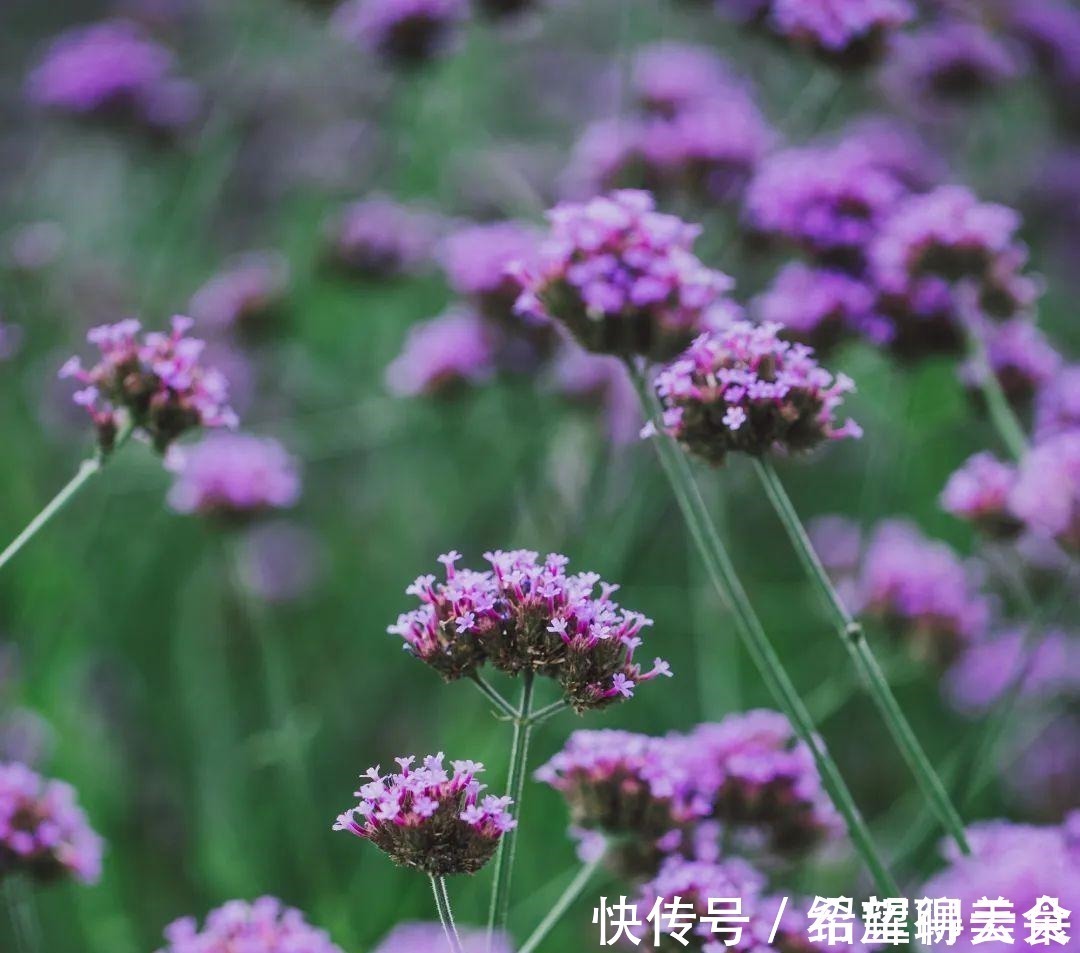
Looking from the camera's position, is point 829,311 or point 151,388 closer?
point 151,388

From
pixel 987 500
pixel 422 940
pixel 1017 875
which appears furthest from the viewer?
pixel 987 500

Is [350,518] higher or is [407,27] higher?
[407,27]

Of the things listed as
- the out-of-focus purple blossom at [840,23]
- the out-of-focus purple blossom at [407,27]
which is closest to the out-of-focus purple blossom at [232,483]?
the out-of-focus purple blossom at [407,27]

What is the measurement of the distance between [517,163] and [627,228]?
9.61 ft

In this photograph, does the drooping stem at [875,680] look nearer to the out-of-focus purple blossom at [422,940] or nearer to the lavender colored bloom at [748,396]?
the lavender colored bloom at [748,396]

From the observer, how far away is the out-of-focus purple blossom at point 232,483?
2.11m

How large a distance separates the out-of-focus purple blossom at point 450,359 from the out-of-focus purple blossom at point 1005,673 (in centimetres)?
101

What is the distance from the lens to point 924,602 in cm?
213

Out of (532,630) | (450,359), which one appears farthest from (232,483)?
(532,630)

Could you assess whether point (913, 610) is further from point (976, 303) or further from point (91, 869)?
point (91, 869)

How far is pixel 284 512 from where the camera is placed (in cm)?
391

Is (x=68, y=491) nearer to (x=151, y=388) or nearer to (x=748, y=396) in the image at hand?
(x=151, y=388)

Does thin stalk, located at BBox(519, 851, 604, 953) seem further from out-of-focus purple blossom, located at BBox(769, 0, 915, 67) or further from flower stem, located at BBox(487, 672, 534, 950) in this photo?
out-of-focus purple blossom, located at BBox(769, 0, 915, 67)

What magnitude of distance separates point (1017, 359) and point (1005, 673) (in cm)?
91
